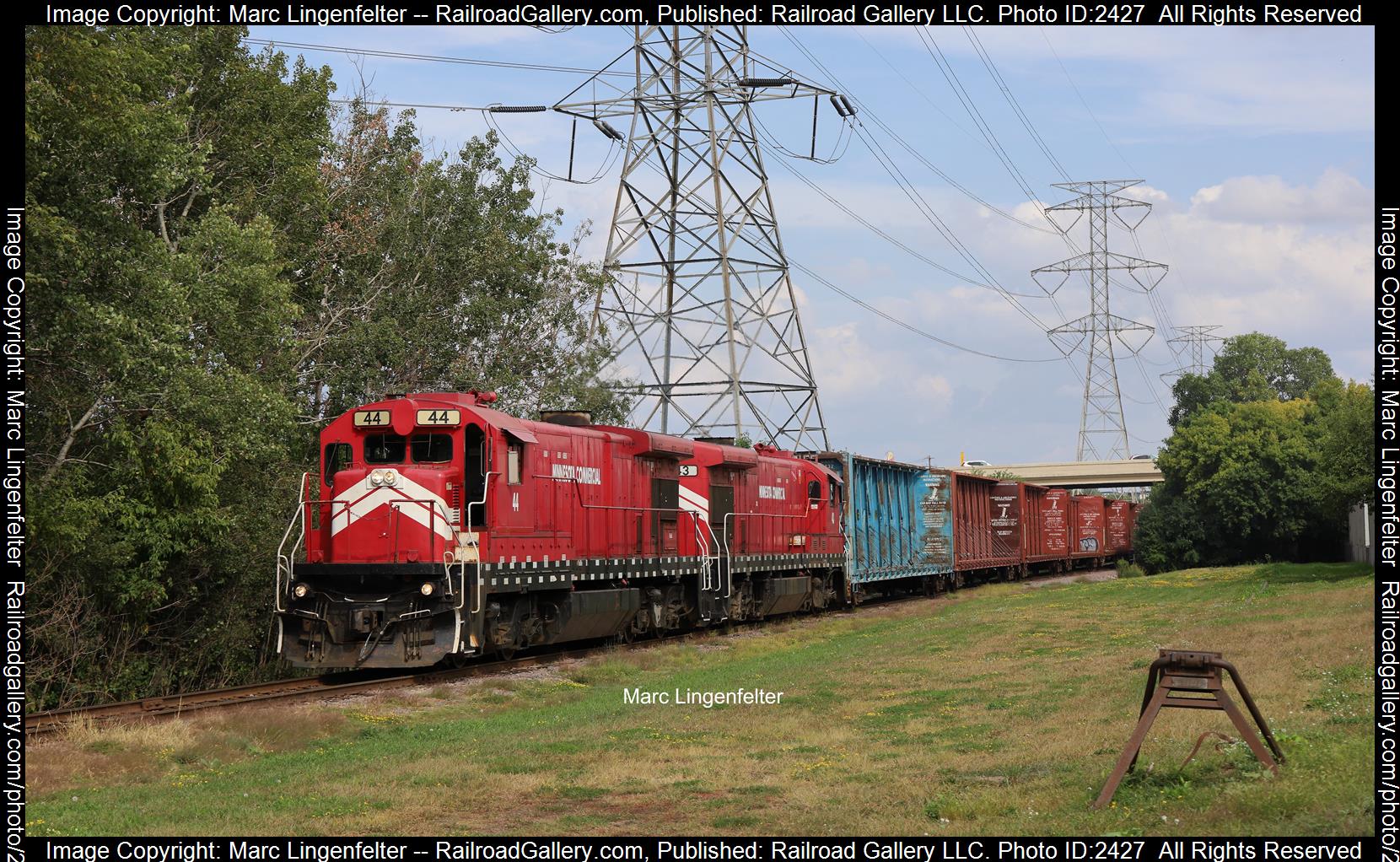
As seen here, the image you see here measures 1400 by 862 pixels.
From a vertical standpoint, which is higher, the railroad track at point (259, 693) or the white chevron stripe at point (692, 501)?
the white chevron stripe at point (692, 501)

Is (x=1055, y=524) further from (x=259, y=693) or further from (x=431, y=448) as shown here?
(x=259, y=693)

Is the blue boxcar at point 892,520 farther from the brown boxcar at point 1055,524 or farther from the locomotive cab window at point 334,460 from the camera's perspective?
the locomotive cab window at point 334,460

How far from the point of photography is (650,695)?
1794 cm

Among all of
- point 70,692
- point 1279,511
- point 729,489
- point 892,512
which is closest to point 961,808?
point 70,692

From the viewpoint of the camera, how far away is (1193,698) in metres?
9.34

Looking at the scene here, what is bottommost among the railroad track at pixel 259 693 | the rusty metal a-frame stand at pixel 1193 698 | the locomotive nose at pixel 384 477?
the railroad track at pixel 259 693

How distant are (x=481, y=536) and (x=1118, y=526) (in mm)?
62617

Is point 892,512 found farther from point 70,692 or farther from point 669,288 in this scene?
point 70,692

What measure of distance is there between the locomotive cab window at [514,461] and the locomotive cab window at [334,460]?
2652 mm

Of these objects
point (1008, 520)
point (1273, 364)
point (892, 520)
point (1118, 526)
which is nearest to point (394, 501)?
point (892, 520)

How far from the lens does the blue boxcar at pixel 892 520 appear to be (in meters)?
38.1

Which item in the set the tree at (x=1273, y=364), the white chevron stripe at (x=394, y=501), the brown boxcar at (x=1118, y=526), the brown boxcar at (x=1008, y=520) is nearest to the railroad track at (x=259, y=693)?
the white chevron stripe at (x=394, y=501)

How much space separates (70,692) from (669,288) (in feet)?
68.1

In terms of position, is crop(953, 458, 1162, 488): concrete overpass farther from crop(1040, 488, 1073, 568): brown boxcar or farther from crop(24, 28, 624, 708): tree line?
crop(24, 28, 624, 708): tree line
